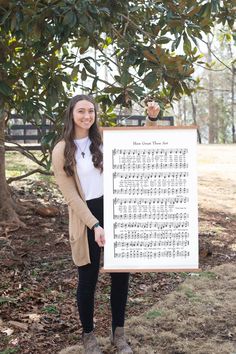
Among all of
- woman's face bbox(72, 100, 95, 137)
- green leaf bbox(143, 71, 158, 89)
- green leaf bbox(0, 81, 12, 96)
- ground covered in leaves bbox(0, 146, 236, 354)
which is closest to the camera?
woman's face bbox(72, 100, 95, 137)

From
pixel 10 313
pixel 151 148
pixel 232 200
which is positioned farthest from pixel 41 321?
pixel 232 200

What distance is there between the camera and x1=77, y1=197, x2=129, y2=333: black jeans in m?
3.40

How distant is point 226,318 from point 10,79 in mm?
2764

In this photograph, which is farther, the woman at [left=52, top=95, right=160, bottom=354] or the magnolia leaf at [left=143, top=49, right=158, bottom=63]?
the magnolia leaf at [left=143, top=49, right=158, bottom=63]

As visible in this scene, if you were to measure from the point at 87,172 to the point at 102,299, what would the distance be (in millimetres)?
1803

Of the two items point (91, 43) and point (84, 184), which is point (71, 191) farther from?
point (91, 43)

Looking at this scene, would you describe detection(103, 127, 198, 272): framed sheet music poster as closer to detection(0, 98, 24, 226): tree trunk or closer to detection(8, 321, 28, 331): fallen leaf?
detection(8, 321, 28, 331): fallen leaf

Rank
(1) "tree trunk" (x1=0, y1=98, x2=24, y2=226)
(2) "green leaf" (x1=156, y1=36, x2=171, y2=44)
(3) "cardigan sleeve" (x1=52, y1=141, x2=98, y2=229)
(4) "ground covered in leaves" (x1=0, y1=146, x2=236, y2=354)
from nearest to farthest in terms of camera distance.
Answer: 1. (3) "cardigan sleeve" (x1=52, y1=141, x2=98, y2=229)
2. (4) "ground covered in leaves" (x1=0, y1=146, x2=236, y2=354)
3. (2) "green leaf" (x1=156, y1=36, x2=171, y2=44)
4. (1) "tree trunk" (x1=0, y1=98, x2=24, y2=226)

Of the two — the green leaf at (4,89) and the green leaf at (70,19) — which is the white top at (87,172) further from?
the green leaf at (4,89)

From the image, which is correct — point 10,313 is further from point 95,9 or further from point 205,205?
point 205,205

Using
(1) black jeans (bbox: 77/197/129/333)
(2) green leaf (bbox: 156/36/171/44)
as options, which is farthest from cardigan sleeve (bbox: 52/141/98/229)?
(2) green leaf (bbox: 156/36/171/44)

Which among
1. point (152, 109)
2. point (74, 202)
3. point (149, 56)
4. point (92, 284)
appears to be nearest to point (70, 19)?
point (149, 56)

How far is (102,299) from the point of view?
4.77 m

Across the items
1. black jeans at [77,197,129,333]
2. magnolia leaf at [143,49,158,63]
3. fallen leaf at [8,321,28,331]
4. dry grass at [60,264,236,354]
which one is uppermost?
magnolia leaf at [143,49,158,63]
